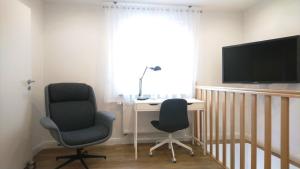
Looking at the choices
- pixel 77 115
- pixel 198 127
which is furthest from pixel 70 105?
pixel 198 127

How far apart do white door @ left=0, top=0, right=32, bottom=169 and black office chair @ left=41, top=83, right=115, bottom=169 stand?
307 millimetres

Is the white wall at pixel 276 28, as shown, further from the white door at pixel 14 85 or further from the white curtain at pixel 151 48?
the white door at pixel 14 85

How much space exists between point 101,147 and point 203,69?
2147 millimetres

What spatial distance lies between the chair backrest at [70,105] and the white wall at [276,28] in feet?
8.52

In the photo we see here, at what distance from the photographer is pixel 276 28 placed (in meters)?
3.01

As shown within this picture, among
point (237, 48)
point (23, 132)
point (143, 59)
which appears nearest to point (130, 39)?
point (143, 59)

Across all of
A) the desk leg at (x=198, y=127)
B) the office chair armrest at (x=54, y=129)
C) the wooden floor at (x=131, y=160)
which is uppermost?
the office chair armrest at (x=54, y=129)

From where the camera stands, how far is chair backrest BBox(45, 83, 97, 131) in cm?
273

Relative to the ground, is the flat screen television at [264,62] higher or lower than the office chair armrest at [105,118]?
higher

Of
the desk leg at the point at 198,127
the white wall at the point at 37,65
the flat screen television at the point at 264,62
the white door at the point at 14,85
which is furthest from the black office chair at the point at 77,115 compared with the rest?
the flat screen television at the point at 264,62

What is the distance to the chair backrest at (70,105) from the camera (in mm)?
2727

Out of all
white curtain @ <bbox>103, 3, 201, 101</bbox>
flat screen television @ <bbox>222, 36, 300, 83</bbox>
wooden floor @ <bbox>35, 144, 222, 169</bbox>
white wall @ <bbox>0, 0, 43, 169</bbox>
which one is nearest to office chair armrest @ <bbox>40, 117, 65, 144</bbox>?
white wall @ <bbox>0, 0, 43, 169</bbox>

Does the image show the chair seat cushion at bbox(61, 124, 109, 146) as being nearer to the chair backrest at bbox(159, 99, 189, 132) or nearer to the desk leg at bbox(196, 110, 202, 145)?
the chair backrest at bbox(159, 99, 189, 132)

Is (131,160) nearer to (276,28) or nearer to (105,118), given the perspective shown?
(105,118)
